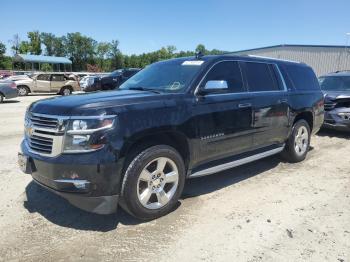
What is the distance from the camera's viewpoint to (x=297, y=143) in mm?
6594

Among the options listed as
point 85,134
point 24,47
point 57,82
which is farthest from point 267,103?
point 24,47

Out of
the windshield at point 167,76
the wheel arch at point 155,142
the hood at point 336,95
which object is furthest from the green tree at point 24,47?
the wheel arch at point 155,142

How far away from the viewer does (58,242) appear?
3590 mm

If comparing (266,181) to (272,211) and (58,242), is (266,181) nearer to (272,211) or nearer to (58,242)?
(272,211)

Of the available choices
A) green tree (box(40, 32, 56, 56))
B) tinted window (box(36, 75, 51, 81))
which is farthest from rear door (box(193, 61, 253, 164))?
green tree (box(40, 32, 56, 56))

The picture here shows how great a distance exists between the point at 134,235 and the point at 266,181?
2.61 m

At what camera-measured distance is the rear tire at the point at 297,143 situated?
6395 mm

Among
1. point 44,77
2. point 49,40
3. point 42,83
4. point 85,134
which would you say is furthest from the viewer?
point 49,40

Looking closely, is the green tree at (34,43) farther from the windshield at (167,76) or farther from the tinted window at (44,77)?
the windshield at (167,76)

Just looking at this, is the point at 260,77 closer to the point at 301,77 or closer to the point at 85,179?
the point at 301,77

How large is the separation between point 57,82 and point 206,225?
24642 mm

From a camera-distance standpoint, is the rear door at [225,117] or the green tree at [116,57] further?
the green tree at [116,57]

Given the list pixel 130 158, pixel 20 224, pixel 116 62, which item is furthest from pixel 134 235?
pixel 116 62

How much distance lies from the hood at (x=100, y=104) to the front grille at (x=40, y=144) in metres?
0.28
